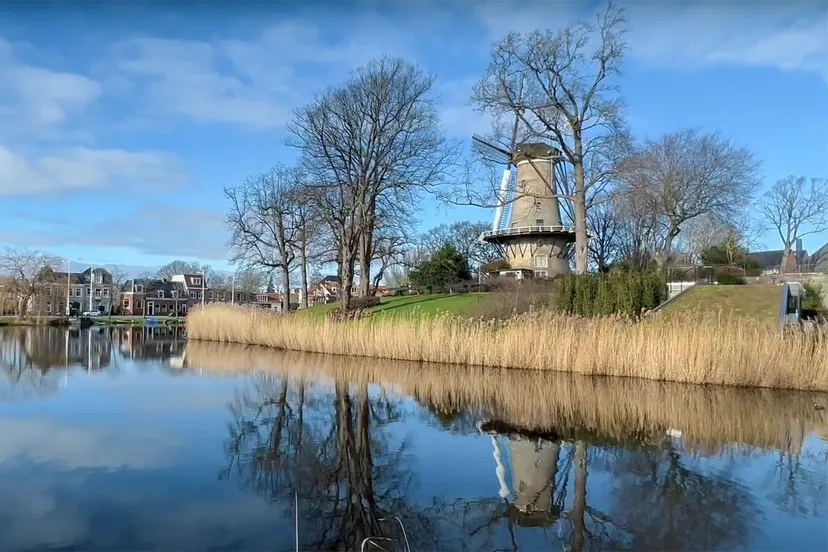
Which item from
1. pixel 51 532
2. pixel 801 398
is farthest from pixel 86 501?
pixel 801 398

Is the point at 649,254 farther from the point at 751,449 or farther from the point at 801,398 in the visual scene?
the point at 751,449

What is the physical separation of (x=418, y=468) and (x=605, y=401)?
4.43 m

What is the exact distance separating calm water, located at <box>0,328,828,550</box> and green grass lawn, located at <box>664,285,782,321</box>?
943cm

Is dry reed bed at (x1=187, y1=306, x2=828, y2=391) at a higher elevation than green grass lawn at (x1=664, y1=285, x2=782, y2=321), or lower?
lower

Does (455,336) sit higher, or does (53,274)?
(53,274)

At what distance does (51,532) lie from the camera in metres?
4.16

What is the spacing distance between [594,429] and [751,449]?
1.66m

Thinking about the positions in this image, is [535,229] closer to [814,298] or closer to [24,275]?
[814,298]

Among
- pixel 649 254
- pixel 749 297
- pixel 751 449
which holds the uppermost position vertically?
pixel 649 254

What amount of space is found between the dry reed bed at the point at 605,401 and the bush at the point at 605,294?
12.1 ft

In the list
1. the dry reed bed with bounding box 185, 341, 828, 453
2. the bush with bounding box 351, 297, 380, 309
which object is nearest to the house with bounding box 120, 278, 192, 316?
the bush with bounding box 351, 297, 380, 309

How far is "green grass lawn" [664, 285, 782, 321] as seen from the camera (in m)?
18.4

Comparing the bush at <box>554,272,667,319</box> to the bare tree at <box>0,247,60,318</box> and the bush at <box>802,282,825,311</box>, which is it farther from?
the bare tree at <box>0,247,60,318</box>

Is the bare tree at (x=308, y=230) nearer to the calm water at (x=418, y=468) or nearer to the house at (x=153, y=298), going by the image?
the calm water at (x=418, y=468)
